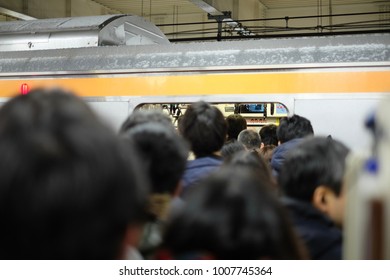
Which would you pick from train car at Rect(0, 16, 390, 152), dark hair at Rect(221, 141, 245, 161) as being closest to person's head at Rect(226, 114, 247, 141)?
train car at Rect(0, 16, 390, 152)

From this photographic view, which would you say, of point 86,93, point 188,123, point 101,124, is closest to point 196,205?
point 101,124

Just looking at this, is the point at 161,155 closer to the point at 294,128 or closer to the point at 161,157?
the point at 161,157

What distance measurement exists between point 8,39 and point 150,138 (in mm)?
4366

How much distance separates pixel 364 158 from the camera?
71 centimetres

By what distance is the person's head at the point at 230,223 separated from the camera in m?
0.86

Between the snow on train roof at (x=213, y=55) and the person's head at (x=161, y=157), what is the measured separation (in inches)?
107

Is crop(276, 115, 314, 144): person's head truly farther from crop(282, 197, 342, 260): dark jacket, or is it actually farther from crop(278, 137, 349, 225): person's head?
crop(282, 197, 342, 260): dark jacket

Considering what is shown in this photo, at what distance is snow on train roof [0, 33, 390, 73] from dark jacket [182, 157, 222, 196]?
1.94 meters

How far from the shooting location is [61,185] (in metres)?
0.70

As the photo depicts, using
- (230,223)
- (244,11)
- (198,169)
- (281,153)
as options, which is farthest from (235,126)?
(244,11)

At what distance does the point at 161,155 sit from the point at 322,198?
20.2 inches

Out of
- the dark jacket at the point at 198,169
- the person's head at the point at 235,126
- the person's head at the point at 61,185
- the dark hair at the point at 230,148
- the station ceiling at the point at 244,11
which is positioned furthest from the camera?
the station ceiling at the point at 244,11

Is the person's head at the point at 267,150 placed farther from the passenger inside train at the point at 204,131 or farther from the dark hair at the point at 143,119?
the dark hair at the point at 143,119

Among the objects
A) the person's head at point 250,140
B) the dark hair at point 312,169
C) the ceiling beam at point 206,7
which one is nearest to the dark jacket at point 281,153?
the person's head at point 250,140
